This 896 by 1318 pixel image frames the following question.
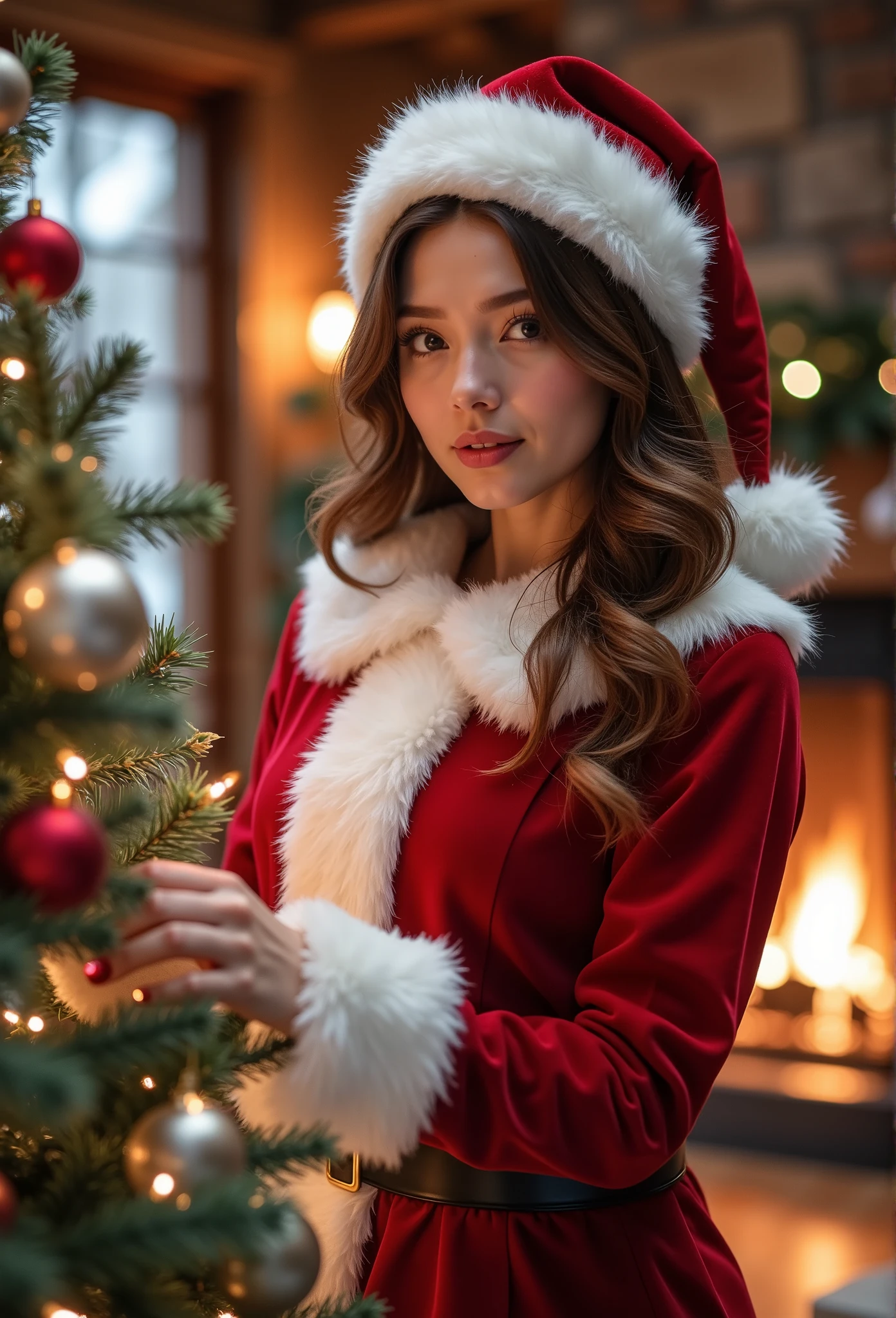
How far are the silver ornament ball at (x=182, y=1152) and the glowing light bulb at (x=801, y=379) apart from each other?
9.45 ft

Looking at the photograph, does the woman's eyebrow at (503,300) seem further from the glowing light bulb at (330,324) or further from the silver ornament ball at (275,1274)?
the glowing light bulb at (330,324)

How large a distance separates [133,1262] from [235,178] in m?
4.45

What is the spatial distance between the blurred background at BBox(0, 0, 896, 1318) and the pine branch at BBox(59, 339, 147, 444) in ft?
5.40

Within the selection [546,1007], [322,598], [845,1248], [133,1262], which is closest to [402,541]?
[322,598]

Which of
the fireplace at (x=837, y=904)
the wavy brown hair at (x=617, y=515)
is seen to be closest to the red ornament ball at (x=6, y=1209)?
the wavy brown hair at (x=617, y=515)

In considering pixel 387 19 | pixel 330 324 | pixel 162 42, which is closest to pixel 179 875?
pixel 330 324

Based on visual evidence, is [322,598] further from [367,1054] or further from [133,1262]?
[133,1262]

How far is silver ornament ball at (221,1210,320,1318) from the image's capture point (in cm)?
71

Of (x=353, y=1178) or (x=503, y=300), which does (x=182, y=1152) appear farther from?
(x=503, y=300)

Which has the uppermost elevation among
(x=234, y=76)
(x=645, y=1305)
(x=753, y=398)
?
(x=234, y=76)

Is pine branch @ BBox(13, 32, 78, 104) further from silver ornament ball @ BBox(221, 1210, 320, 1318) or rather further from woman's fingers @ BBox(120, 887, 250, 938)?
silver ornament ball @ BBox(221, 1210, 320, 1318)

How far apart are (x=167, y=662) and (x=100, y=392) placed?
0.27m

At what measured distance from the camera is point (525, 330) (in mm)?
1191

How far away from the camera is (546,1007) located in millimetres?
1140
